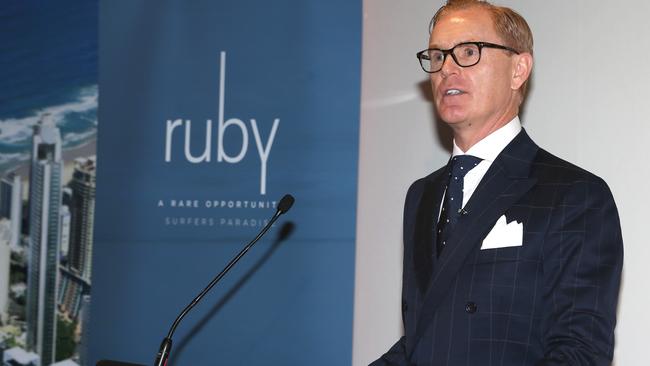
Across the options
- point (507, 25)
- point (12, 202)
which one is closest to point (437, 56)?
point (507, 25)

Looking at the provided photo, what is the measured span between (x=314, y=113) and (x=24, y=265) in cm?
148

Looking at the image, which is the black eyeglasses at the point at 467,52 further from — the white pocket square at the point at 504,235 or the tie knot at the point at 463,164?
the white pocket square at the point at 504,235

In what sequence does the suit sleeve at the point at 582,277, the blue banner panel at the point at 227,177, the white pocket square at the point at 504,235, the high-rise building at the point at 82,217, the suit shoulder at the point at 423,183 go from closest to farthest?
the suit sleeve at the point at 582,277 → the white pocket square at the point at 504,235 → the suit shoulder at the point at 423,183 → the blue banner panel at the point at 227,177 → the high-rise building at the point at 82,217

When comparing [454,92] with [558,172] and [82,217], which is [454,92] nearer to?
[558,172]

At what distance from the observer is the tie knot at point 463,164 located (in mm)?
2217

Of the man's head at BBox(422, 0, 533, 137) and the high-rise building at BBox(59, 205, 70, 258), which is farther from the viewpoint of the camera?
the high-rise building at BBox(59, 205, 70, 258)

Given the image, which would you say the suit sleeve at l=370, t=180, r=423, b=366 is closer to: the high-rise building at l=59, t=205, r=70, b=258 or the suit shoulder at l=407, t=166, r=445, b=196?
the suit shoulder at l=407, t=166, r=445, b=196

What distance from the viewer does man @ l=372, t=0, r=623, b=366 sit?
1887mm

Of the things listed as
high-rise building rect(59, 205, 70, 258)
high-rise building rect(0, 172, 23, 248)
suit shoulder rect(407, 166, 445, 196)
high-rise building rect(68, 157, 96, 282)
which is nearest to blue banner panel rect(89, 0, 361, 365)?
high-rise building rect(68, 157, 96, 282)

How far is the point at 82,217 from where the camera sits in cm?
371

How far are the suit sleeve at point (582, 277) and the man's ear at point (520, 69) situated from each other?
38cm

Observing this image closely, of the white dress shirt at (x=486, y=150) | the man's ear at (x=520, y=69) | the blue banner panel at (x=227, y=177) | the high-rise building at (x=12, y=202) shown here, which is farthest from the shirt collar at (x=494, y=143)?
the high-rise building at (x=12, y=202)

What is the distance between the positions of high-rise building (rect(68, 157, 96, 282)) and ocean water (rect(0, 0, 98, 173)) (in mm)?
126

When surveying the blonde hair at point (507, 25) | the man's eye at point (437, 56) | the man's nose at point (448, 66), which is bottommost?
the man's nose at point (448, 66)
